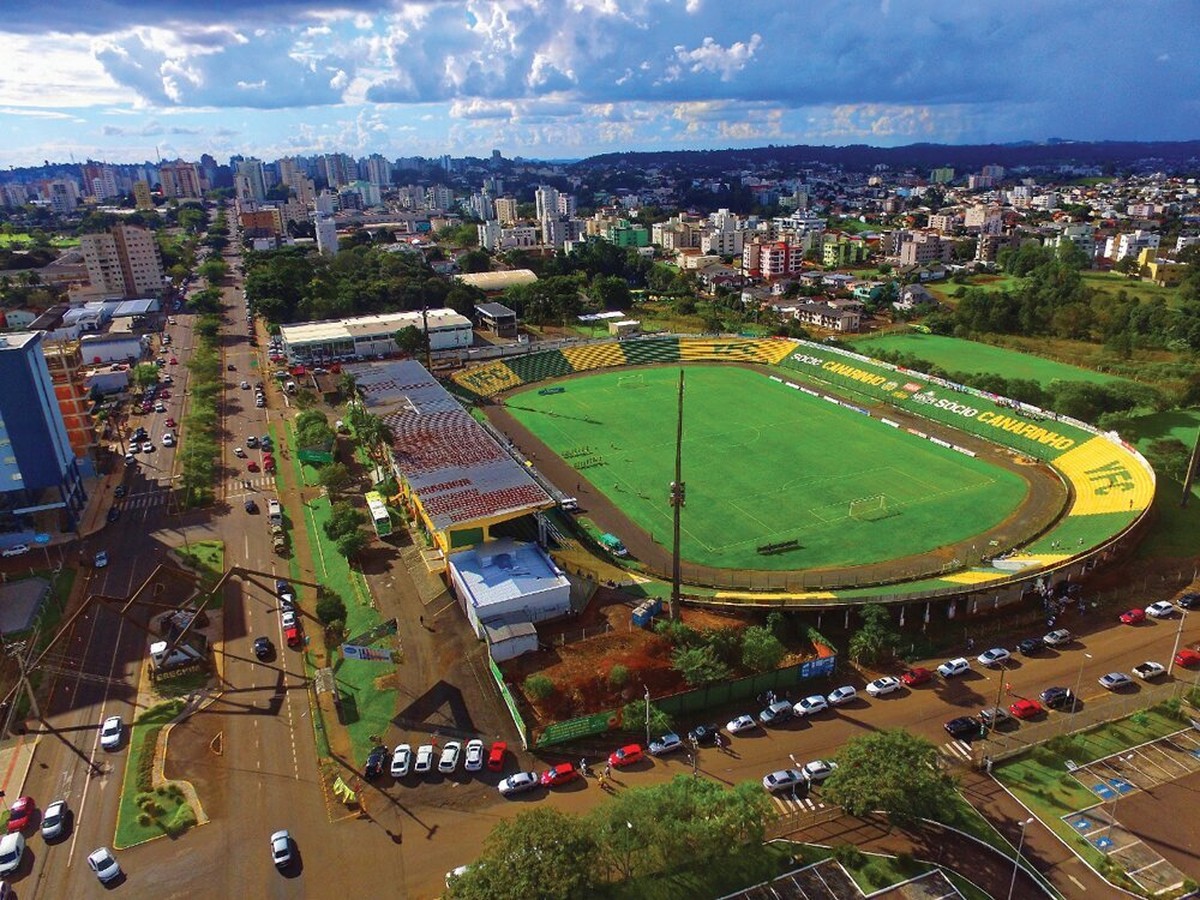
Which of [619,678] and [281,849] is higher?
[619,678]

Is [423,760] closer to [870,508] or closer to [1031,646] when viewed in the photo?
[1031,646]

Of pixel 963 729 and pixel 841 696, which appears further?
pixel 841 696

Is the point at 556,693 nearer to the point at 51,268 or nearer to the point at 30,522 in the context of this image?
the point at 30,522

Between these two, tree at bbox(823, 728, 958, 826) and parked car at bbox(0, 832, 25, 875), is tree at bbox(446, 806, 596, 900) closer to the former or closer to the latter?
tree at bbox(823, 728, 958, 826)

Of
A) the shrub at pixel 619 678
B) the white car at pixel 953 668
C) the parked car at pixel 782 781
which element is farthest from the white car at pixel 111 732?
the white car at pixel 953 668

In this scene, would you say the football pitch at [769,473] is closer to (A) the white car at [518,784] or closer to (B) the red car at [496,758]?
(B) the red car at [496,758]

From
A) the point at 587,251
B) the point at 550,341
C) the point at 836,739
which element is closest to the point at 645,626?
the point at 836,739

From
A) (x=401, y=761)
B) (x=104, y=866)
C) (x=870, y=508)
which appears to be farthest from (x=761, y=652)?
(x=104, y=866)
